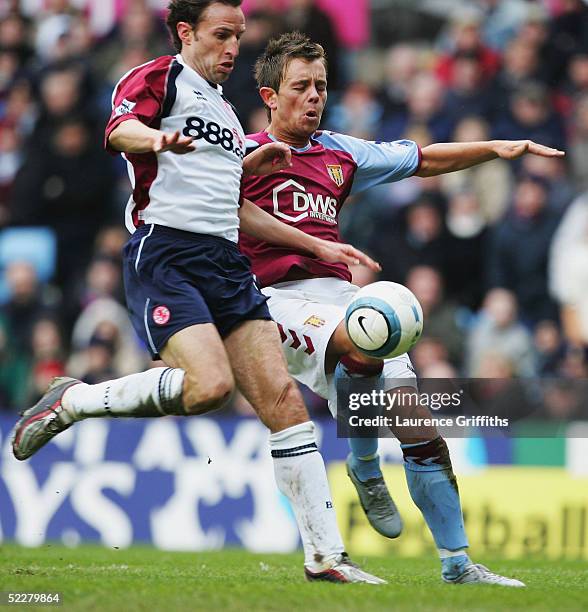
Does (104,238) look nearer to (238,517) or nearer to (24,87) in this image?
(24,87)

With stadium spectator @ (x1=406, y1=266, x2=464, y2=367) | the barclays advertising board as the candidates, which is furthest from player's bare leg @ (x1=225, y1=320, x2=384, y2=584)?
stadium spectator @ (x1=406, y1=266, x2=464, y2=367)

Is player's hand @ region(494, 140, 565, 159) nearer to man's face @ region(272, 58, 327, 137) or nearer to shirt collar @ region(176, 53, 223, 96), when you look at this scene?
man's face @ region(272, 58, 327, 137)

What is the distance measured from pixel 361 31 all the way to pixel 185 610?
36.1ft

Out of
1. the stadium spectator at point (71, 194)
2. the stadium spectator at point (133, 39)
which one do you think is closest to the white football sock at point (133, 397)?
the stadium spectator at point (71, 194)

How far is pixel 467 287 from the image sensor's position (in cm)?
1258

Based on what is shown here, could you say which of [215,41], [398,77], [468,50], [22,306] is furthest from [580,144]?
[215,41]

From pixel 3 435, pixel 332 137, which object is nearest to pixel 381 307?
pixel 332 137

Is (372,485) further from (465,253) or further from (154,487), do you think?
(465,253)

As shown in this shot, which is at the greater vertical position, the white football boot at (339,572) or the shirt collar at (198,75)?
the shirt collar at (198,75)

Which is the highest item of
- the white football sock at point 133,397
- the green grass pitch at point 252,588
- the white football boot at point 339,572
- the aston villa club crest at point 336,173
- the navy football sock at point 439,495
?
the aston villa club crest at point 336,173

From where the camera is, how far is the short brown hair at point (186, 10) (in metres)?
6.34

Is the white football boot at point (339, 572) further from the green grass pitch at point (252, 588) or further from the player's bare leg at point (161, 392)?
the player's bare leg at point (161, 392)

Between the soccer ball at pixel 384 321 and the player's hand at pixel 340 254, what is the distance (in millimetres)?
213

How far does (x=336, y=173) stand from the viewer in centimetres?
730
